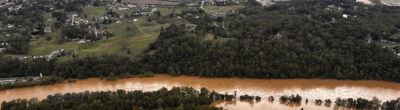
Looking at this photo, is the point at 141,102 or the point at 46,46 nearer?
the point at 141,102

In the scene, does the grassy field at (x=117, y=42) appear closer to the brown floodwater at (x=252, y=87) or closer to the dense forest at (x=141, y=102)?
the brown floodwater at (x=252, y=87)

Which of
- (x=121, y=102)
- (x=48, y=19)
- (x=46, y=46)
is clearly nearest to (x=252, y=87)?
(x=121, y=102)

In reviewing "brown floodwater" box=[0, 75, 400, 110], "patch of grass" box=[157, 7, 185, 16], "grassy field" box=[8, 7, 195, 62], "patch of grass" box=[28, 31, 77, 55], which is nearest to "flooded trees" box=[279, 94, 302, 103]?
"brown floodwater" box=[0, 75, 400, 110]

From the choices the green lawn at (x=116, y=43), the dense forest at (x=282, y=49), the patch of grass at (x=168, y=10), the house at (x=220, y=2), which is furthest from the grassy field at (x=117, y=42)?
the house at (x=220, y=2)

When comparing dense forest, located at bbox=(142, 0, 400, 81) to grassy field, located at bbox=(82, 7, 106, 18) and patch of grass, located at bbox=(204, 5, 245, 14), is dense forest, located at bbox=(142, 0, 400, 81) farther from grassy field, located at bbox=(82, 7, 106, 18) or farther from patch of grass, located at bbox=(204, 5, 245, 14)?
grassy field, located at bbox=(82, 7, 106, 18)

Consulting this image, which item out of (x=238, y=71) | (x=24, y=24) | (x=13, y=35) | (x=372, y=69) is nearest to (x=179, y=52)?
(x=238, y=71)

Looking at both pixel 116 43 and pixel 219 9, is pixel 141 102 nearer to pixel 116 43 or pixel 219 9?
pixel 116 43
